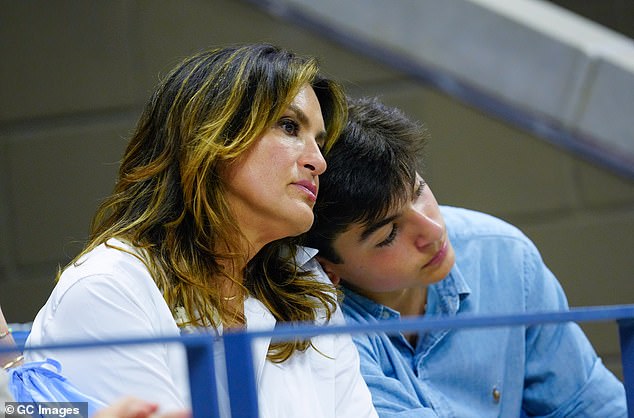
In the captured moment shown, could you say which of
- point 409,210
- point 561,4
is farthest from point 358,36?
point 409,210

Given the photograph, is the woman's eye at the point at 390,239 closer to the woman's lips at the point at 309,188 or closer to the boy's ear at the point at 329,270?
the boy's ear at the point at 329,270

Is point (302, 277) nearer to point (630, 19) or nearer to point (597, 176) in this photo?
point (597, 176)

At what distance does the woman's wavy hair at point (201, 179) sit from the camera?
1656 mm

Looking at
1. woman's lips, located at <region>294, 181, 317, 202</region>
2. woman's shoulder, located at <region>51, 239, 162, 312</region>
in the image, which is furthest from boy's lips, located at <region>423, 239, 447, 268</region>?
woman's shoulder, located at <region>51, 239, 162, 312</region>

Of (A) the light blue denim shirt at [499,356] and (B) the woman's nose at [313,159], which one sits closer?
(B) the woman's nose at [313,159]

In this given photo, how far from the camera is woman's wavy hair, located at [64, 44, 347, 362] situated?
1656 mm

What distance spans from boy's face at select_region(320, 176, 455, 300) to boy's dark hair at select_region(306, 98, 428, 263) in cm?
2

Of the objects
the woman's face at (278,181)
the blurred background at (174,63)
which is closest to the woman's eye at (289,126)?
the woman's face at (278,181)

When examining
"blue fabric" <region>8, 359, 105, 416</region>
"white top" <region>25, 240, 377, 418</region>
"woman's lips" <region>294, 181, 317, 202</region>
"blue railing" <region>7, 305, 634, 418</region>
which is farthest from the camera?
"woman's lips" <region>294, 181, 317, 202</region>

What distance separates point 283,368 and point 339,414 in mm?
132

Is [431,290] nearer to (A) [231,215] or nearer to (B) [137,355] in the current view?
(A) [231,215]

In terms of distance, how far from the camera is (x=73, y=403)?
1.30 m

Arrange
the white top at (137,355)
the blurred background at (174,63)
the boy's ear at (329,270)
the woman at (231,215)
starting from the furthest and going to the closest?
the blurred background at (174,63)
the boy's ear at (329,270)
the woman at (231,215)
the white top at (137,355)

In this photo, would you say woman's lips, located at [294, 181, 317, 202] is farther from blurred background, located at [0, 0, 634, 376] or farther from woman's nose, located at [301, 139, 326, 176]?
blurred background, located at [0, 0, 634, 376]
